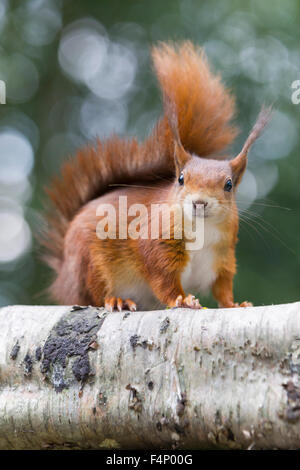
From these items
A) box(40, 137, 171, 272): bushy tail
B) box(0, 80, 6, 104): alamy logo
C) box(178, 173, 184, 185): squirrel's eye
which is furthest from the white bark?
box(0, 80, 6, 104): alamy logo

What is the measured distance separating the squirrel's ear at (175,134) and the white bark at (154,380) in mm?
448

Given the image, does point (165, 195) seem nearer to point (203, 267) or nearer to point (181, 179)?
point (181, 179)

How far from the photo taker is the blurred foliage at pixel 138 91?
2.09 m

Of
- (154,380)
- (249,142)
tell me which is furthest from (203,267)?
(154,380)

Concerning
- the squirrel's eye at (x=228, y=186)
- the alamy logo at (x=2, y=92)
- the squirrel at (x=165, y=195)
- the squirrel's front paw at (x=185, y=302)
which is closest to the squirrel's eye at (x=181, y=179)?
the squirrel at (x=165, y=195)

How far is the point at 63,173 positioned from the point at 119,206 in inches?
11.6

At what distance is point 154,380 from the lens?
94 centimetres

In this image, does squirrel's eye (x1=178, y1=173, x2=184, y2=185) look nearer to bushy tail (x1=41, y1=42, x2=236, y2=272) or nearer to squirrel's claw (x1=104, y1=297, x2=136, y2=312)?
bushy tail (x1=41, y1=42, x2=236, y2=272)


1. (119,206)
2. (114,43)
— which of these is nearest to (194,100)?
(119,206)

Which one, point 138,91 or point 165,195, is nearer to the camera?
point 165,195

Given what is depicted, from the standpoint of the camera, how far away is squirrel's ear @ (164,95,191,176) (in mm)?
1231

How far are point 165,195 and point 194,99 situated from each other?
0.93 feet

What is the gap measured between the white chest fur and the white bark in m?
0.30
